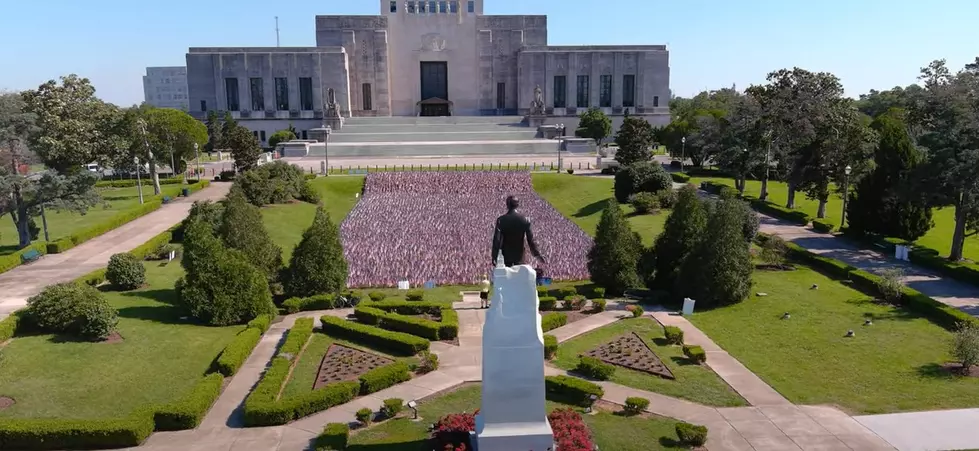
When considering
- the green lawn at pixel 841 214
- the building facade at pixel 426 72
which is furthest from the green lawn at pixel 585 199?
the building facade at pixel 426 72

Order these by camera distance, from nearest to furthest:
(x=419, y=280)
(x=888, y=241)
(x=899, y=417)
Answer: (x=899, y=417)
(x=419, y=280)
(x=888, y=241)

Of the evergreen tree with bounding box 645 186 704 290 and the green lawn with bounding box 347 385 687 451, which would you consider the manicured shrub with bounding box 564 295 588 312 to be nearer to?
the evergreen tree with bounding box 645 186 704 290

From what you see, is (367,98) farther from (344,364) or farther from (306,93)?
(344,364)

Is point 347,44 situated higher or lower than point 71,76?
higher

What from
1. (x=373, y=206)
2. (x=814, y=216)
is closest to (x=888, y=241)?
(x=814, y=216)

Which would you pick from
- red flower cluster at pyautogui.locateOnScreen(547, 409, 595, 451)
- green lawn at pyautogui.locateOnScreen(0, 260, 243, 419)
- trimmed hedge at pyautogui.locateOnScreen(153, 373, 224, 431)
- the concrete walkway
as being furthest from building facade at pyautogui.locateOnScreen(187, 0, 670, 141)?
red flower cluster at pyautogui.locateOnScreen(547, 409, 595, 451)

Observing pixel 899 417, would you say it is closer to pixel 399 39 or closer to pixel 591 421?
pixel 591 421
